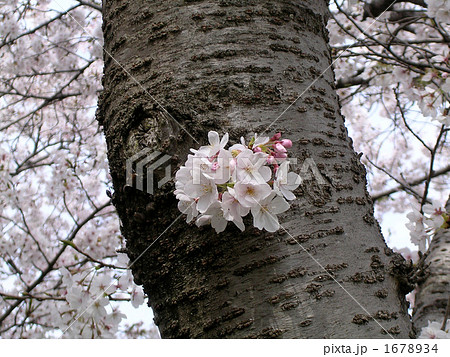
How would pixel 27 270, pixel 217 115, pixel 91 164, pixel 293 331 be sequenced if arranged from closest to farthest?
pixel 293 331, pixel 217 115, pixel 91 164, pixel 27 270

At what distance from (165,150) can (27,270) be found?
5.58 metres

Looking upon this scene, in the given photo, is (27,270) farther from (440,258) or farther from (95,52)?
(440,258)

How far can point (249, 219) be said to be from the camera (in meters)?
0.97

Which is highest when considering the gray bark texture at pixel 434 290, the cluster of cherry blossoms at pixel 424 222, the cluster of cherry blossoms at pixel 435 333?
the cluster of cherry blossoms at pixel 424 222

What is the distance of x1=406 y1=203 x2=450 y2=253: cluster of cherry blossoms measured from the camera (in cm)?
191

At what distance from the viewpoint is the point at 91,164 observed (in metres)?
4.77

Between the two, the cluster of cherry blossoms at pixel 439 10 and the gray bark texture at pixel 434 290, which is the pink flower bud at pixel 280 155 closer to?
the gray bark texture at pixel 434 290

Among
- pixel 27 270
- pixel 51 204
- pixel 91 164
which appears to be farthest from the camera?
pixel 51 204

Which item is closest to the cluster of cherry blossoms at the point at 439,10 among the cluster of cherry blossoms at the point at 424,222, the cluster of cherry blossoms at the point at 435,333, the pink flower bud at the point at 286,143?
the cluster of cherry blossoms at the point at 424,222

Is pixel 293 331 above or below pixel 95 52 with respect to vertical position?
below

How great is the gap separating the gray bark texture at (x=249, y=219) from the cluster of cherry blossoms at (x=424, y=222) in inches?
38.6

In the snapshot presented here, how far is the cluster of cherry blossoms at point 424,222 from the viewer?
6.27 ft

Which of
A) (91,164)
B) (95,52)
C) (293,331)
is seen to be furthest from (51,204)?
(293,331)

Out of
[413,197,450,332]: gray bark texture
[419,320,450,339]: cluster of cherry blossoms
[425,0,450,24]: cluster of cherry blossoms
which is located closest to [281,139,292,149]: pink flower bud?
[419,320,450,339]: cluster of cherry blossoms
